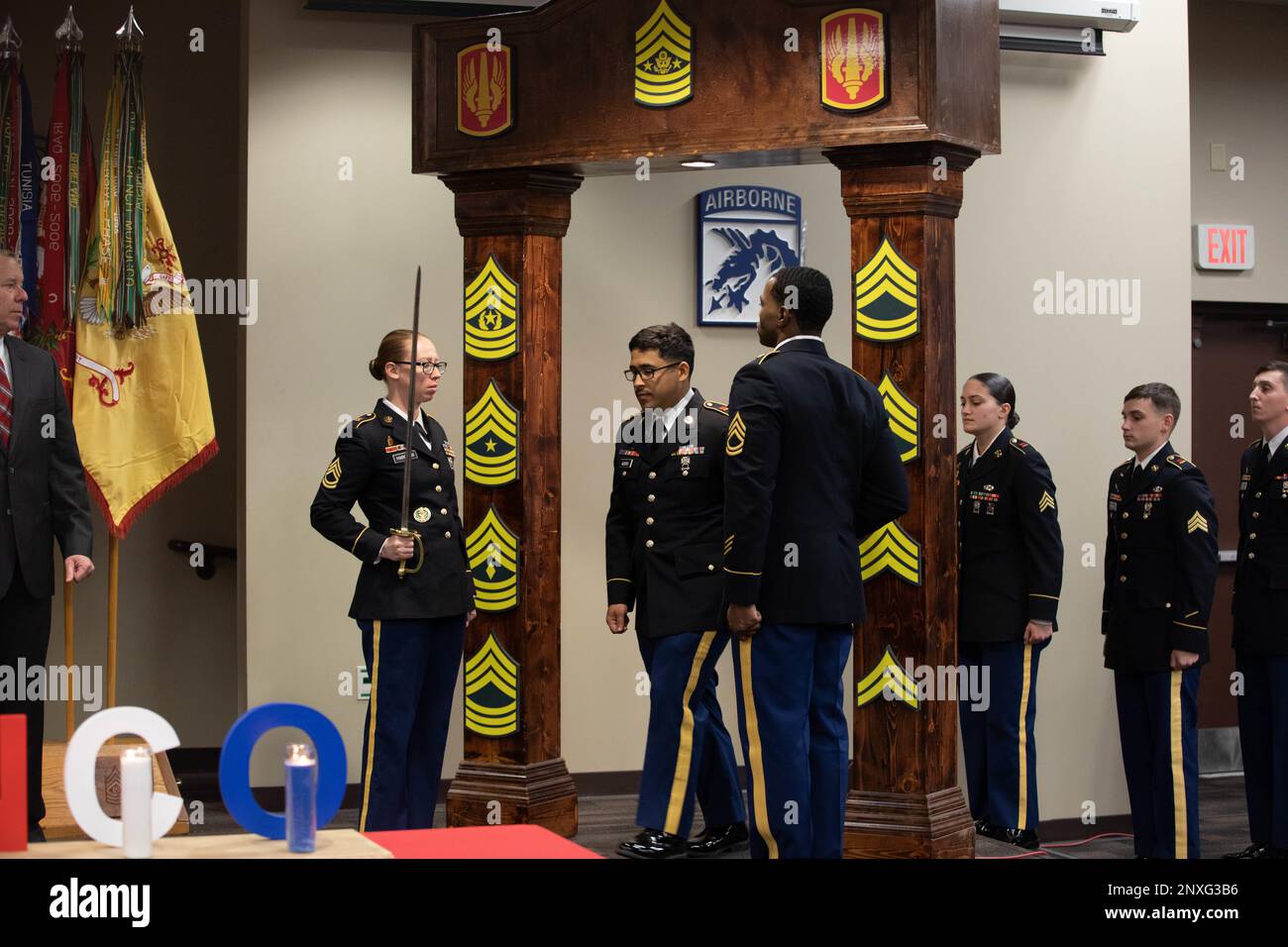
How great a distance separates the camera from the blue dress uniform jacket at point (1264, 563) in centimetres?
524

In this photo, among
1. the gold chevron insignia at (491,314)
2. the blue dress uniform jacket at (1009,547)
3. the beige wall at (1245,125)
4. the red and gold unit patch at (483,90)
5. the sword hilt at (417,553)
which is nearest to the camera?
the sword hilt at (417,553)

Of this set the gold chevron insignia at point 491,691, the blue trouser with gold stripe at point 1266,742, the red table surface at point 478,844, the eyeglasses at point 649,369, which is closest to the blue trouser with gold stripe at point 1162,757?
the blue trouser with gold stripe at point 1266,742

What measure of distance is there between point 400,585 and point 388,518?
228 millimetres

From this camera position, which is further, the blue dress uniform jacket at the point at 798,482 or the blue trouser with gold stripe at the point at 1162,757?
the blue trouser with gold stripe at the point at 1162,757

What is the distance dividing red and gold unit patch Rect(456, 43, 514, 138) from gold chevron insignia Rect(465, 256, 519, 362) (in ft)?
1.41

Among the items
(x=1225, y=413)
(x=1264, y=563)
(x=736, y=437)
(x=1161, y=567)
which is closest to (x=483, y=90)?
(x=736, y=437)

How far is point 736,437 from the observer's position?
3.98 metres

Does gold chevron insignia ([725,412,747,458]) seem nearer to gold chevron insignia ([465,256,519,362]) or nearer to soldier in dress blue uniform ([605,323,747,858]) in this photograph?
soldier in dress blue uniform ([605,323,747,858])

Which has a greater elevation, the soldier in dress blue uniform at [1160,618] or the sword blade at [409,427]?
the sword blade at [409,427]

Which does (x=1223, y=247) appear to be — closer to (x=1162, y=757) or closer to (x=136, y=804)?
(x=1162, y=757)

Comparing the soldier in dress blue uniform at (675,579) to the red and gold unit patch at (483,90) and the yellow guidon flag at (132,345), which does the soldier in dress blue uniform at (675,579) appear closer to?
the red and gold unit patch at (483,90)

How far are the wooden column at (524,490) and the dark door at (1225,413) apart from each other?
3636 millimetres

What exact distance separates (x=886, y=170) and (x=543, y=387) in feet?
4.49
